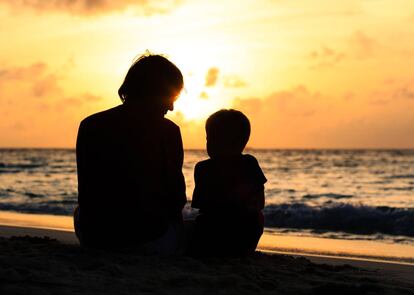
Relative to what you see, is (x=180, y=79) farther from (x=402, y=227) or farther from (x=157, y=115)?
(x=402, y=227)

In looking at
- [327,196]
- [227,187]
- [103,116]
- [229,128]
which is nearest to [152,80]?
[103,116]

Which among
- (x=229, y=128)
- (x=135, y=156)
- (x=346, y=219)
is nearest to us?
(x=135, y=156)

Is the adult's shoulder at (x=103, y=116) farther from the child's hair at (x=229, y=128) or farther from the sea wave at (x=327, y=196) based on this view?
the sea wave at (x=327, y=196)

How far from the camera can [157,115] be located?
3818 mm

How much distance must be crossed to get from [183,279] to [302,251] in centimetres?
410

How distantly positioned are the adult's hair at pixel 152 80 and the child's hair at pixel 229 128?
17.7 inches

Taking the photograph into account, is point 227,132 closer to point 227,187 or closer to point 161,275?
point 227,187

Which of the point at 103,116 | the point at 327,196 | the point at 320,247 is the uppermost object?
the point at 103,116

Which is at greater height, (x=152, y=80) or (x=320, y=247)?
(x=152, y=80)

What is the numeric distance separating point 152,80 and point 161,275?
118 centimetres

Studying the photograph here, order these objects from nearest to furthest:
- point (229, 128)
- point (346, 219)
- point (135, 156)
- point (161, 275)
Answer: point (161, 275) < point (135, 156) < point (229, 128) < point (346, 219)

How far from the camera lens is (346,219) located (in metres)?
12.2

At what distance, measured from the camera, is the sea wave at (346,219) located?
11.5m

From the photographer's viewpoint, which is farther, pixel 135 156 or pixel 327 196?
pixel 327 196
